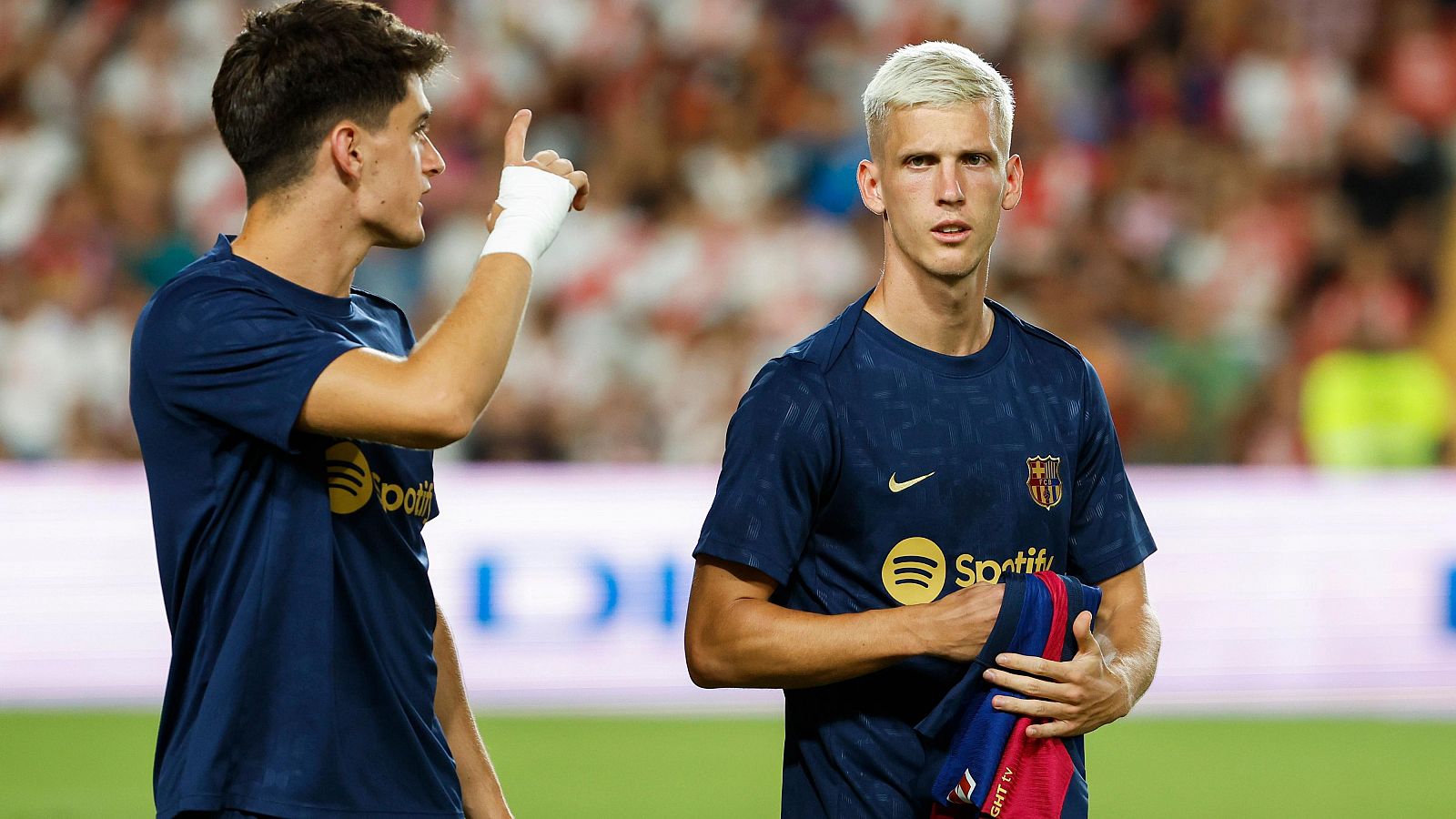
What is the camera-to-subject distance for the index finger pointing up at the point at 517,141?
3.27 meters

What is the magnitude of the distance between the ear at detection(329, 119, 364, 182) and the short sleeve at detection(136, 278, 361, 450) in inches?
12.2

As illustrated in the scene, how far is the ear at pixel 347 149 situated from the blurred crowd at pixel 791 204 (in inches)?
286

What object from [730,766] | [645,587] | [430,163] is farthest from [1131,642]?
[645,587]

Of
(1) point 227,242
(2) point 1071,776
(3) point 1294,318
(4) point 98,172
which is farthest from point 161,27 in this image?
(2) point 1071,776

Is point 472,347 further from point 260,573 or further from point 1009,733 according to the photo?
point 1009,733

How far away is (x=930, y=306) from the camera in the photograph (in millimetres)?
3459

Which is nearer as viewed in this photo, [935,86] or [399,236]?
[399,236]

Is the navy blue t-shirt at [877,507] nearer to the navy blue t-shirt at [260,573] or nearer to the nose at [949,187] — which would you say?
the nose at [949,187]

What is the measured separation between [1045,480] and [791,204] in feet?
27.0

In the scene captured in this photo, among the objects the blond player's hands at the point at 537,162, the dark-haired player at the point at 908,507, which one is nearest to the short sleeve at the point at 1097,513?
the dark-haired player at the point at 908,507

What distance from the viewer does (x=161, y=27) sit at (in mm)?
11414

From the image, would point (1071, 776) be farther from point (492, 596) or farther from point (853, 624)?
point (492, 596)

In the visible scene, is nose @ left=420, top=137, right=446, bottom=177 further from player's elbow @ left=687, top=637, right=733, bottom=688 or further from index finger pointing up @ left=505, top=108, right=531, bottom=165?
player's elbow @ left=687, top=637, right=733, bottom=688

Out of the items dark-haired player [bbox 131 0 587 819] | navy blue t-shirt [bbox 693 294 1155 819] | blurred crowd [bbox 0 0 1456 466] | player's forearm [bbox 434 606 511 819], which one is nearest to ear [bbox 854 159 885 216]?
navy blue t-shirt [bbox 693 294 1155 819]
